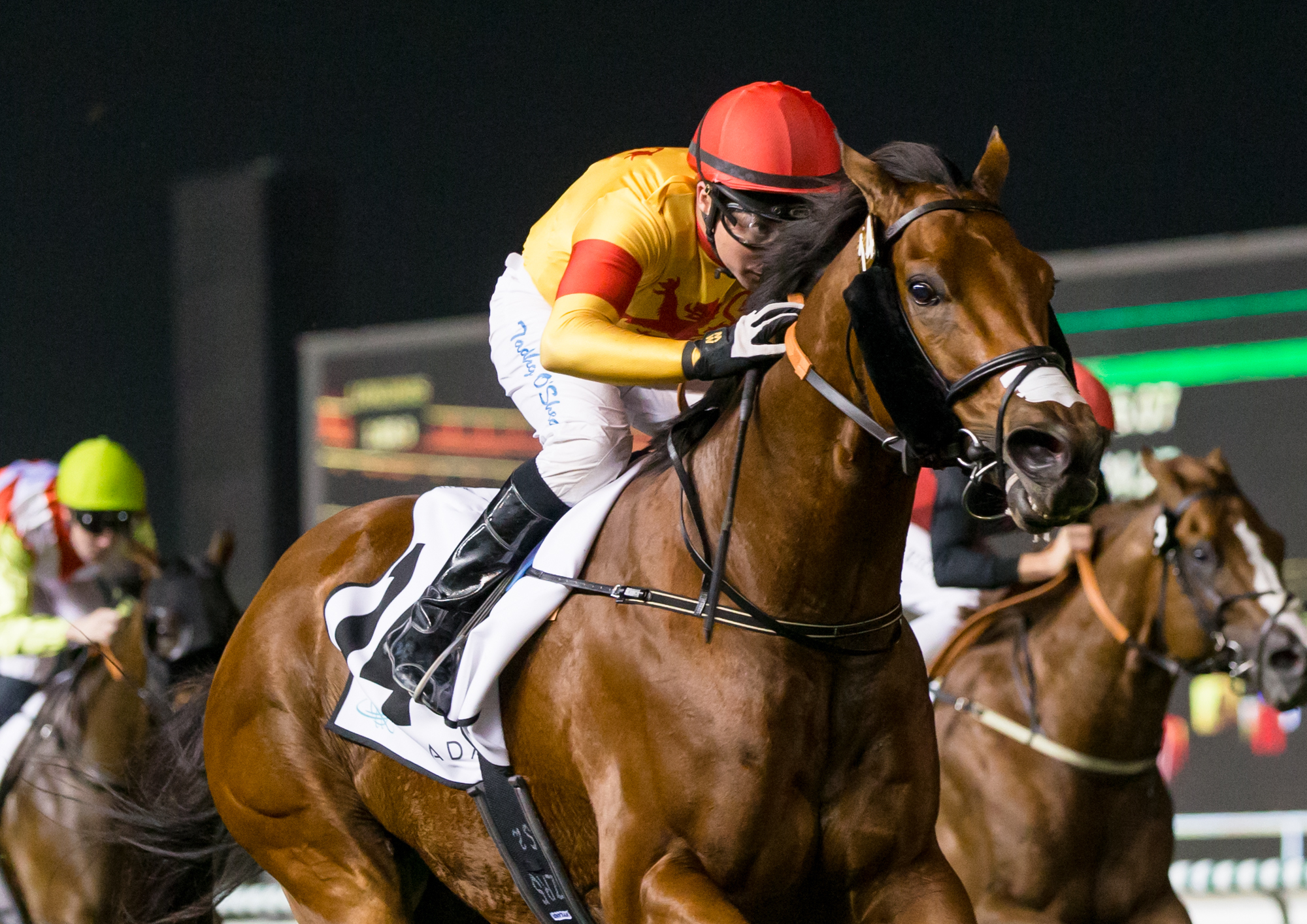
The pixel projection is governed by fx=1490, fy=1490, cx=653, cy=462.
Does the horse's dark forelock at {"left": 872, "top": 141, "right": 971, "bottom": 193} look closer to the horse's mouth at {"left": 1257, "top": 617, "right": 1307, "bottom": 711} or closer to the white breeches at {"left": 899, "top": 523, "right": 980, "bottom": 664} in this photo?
the horse's mouth at {"left": 1257, "top": 617, "right": 1307, "bottom": 711}

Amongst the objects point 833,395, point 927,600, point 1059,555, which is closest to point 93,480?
point 927,600

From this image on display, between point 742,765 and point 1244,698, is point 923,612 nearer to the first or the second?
point 1244,698

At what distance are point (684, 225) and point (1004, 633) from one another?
1.83 meters

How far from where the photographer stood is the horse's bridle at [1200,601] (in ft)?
10.8

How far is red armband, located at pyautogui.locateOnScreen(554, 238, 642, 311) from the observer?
2.02 metres

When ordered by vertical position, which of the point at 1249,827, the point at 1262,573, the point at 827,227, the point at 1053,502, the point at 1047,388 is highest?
the point at 827,227

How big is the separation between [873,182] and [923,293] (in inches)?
6.7

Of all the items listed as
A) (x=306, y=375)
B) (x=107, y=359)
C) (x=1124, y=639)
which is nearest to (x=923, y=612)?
(x=1124, y=639)

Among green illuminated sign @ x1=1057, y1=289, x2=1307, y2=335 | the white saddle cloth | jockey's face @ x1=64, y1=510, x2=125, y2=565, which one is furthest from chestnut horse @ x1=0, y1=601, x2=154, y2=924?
green illuminated sign @ x1=1057, y1=289, x2=1307, y2=335

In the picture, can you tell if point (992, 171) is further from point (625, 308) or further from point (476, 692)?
point (476, 692)

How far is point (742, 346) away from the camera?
1.83 m

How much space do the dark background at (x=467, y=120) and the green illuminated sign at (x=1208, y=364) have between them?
0.47 meters

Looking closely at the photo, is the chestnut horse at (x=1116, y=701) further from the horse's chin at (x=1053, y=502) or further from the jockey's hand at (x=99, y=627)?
the jockey's hand at (x=99, y=627)

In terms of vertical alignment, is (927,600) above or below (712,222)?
below
